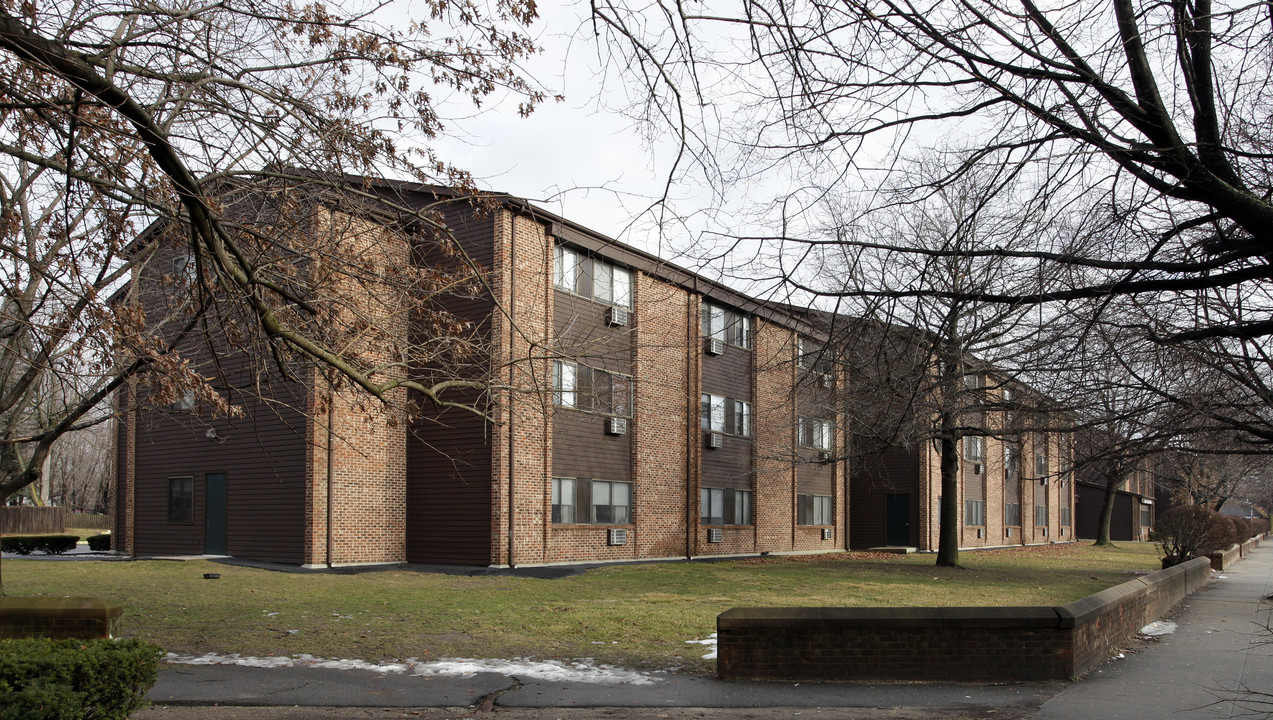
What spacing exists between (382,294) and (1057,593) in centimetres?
1648

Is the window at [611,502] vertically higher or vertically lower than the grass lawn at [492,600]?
higher

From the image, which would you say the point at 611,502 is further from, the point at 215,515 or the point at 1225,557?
the point at 1225,557

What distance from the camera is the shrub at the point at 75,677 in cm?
604

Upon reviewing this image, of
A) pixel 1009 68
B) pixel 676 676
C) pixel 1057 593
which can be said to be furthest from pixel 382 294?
pixel 1057 593

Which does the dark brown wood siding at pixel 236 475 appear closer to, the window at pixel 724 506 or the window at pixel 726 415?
the window at pixel 724 506

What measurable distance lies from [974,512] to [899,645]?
3890cm

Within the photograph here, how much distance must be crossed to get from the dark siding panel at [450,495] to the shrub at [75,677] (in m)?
→ 16.1

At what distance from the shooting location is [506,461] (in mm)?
23422

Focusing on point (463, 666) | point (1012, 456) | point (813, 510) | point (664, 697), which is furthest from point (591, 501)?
point (664, 697)

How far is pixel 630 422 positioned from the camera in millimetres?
28078

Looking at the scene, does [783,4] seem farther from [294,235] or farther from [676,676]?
[676,676]

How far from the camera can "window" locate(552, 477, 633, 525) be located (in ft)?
83.1

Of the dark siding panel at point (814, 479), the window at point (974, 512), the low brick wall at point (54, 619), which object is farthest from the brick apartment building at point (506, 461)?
the window at point (974, 512)

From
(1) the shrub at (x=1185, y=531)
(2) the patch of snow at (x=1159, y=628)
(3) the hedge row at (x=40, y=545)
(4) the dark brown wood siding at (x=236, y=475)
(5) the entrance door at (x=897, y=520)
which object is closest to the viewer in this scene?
(2) the patch of snow at (x=1159, y=628)
